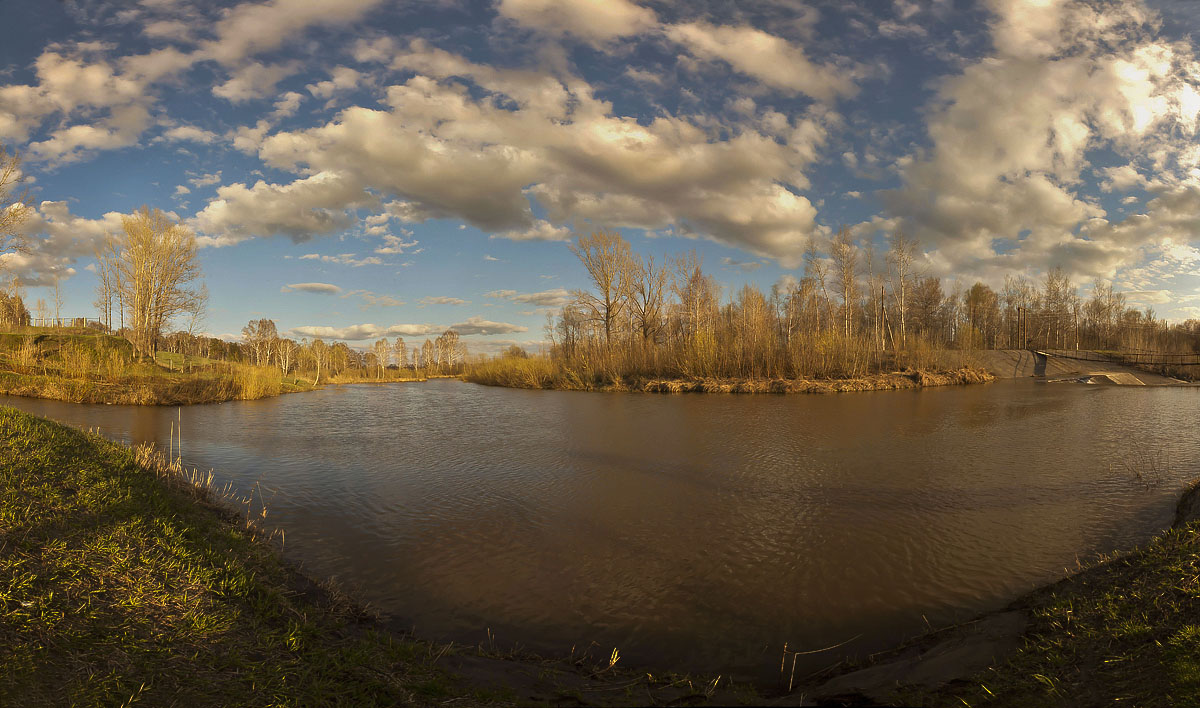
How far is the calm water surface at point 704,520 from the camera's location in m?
4.64

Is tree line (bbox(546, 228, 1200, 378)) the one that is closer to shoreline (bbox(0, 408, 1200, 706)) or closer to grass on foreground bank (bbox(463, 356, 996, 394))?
grass on foreground bank (bbox(463, 356, 996, 394))

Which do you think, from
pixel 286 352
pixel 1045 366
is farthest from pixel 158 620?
pixel 286 352

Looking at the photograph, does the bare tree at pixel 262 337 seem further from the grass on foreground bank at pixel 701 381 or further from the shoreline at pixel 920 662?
the shoreline at pixel 920 662

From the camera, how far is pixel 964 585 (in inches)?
203

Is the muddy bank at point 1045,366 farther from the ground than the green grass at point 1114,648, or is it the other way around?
the muddy bank at point 1045,366

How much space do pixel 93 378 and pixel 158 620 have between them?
2741 cm

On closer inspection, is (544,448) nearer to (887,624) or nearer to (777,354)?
(887,624)

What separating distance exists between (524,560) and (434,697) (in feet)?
9.79

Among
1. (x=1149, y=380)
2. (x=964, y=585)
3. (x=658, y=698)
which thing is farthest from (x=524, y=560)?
(x=1149, y=380)

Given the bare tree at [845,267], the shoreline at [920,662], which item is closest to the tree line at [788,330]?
the bare tree at [845,267]

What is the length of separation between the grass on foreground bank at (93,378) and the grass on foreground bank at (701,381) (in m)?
19.4

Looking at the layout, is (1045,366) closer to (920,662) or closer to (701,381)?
(701,381)

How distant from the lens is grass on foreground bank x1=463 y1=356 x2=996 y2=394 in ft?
95.2

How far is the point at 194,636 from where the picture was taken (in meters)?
3.09
